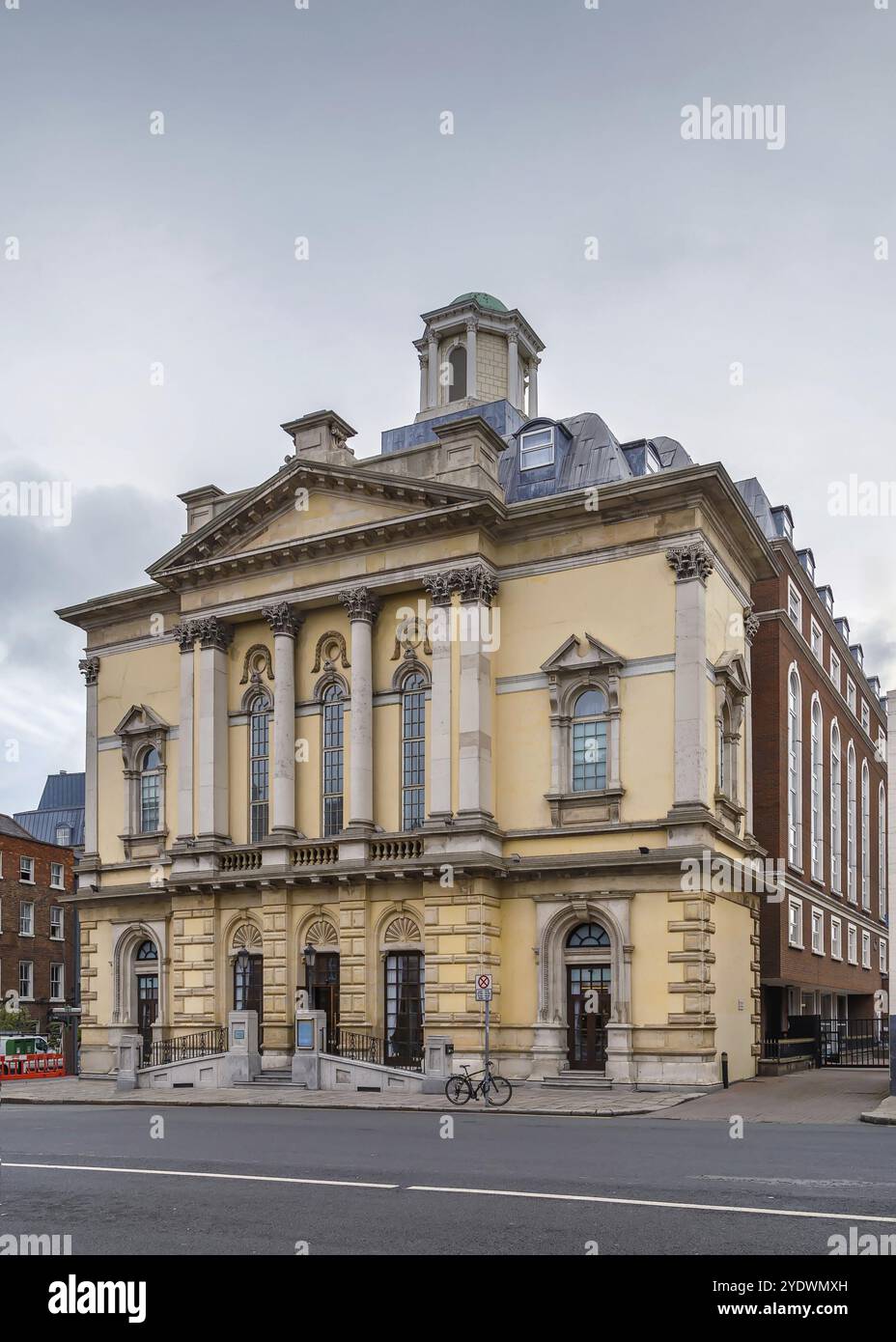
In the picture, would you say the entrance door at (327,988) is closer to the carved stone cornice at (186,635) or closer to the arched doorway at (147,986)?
the arched doorway at (147,986)

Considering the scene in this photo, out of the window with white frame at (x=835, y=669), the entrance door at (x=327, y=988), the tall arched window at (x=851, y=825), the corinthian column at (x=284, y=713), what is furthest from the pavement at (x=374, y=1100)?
the tall arched window at (x=851, y=825)

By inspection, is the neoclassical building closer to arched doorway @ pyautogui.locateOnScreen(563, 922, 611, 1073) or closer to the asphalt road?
arched doorway @ pyautogui.locateOnScreen(563, 922, 611, 1073)

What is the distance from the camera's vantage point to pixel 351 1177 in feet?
46.5

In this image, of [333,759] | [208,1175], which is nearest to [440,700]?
[333,759]

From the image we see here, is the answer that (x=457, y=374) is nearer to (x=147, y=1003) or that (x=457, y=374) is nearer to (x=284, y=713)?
(x=284, y=713)

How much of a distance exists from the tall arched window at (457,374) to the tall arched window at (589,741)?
17.7 meters

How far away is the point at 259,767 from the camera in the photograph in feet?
131

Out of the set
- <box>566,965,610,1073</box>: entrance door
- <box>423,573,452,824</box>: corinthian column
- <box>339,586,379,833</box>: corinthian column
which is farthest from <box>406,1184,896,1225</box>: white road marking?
<box>339,586,379,833</box>: corinthian column

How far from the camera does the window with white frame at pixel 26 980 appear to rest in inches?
2507

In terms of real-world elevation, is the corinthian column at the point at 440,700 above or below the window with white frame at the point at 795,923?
above

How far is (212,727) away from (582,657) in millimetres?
11888

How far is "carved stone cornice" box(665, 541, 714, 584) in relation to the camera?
3338 cm
